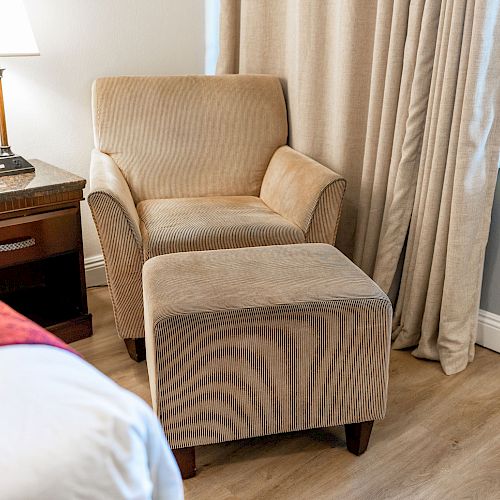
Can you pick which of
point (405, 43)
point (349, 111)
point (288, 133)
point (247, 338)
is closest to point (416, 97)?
point (405, 43)

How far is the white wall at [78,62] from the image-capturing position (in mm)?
2523

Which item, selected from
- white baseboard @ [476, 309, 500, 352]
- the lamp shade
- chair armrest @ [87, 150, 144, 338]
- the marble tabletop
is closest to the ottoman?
chair armrest @ [87, 150, 144, 338]

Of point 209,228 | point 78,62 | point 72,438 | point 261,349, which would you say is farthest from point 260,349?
point 78,62

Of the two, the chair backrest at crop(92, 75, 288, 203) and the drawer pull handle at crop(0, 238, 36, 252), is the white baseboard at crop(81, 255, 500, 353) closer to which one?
the chair backrest at crop(92, 75, 288, 203)

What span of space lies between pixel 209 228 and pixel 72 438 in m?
1.45

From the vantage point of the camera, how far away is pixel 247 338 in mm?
1570

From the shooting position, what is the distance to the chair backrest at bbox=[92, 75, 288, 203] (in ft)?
8.20

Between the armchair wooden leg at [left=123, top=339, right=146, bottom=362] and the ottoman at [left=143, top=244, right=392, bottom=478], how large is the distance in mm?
534

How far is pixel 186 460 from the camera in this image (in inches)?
65.9

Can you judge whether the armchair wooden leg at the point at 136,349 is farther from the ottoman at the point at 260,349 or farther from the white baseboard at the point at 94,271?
the white baseboard at the point at 94,271

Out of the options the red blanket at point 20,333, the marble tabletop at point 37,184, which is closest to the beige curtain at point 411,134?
the marble tabletop at point 37,184

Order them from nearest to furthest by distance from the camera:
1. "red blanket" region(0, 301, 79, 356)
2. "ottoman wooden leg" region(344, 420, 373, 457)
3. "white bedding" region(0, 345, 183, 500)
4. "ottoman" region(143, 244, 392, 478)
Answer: "white bedding" region(0, 345, 183, 500), "red blanket" region(0, 301, 79, 356), "ottoman" region(143, 244, 392, 478), "ottoman wooden leg" region(344, 420, 373, 457)

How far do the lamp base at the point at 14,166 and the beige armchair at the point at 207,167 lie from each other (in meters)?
0.23

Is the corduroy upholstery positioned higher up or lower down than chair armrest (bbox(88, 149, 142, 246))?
lower down
